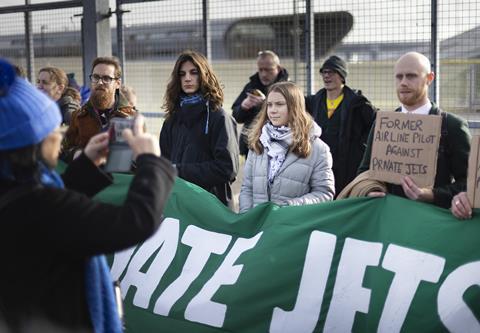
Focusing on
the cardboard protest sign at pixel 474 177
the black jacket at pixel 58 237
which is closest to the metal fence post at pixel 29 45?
the cardboard protest sign at pixel 474 177

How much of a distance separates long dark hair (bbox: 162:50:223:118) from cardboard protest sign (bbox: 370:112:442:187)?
4.63 ft

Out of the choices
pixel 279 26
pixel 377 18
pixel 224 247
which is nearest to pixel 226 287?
pixel 224 247

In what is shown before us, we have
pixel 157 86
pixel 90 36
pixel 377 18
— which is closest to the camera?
pixel 377 18

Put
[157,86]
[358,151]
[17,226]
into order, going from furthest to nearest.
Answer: [157,86], [358,151], [17,226]

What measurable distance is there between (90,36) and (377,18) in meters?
3.55

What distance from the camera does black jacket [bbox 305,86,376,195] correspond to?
18.3ft

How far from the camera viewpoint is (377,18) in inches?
252

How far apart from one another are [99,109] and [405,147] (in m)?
2.41

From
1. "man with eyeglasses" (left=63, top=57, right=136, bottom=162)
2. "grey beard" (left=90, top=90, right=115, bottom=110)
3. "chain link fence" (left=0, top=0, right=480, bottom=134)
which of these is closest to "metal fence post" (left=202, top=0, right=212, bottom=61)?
"chain link fence" (left=0, top=0, right=480, bottom=134)

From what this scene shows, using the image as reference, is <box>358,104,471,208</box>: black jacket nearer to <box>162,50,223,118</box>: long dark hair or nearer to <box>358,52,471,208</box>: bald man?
<box>358,52,471,208</box>: bald man

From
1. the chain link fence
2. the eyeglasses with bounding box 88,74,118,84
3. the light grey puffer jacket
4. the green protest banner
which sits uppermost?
the chain link fence

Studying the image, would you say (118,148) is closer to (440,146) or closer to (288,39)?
(440,146)

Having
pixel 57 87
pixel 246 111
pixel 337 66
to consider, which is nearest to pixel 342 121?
pixel 337 66

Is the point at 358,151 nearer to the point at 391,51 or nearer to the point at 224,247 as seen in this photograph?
the point at 391,51
